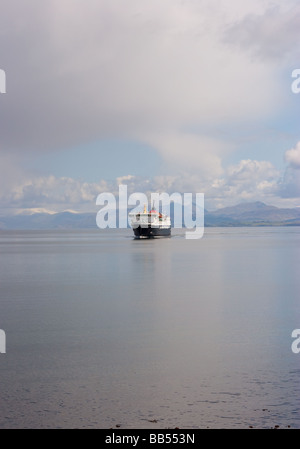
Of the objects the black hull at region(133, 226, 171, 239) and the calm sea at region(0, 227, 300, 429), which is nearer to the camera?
the calm sea at region(0, 227, 300, 429)

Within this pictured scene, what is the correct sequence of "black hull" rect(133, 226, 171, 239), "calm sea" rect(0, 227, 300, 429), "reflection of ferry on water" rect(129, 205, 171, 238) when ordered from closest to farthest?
1. "calm sea" rect(0, 227, 300, 429)
2. "reflection of ferry on water" rect(129, 205, 171, 238)
3. "black hull" rect(133, 226, 171, 239)

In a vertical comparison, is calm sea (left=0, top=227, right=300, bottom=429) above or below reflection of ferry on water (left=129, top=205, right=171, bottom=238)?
below

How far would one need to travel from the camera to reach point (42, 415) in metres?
15.1

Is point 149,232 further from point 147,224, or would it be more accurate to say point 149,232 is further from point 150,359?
point 150,359

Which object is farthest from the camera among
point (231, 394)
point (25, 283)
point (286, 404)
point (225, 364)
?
point (25, 283)

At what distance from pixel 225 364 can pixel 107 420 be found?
7238mm

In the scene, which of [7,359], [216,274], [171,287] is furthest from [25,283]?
[7,359]

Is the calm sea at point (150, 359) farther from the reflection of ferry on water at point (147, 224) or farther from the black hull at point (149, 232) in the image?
the black hull at point (149, 232)

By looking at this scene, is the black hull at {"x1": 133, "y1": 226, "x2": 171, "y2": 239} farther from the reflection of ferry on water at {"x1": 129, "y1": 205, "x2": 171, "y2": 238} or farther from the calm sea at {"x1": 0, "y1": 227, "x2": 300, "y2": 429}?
the calm sea at {"x1": 0, "y1": 227, "x2": 300, "y2": 429}

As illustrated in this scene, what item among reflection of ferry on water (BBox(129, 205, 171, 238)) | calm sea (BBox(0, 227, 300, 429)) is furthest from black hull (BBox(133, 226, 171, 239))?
calm sea (BBox(0, 227, 300, 429))

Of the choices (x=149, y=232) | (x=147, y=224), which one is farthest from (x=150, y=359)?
(x=149, y=232)
